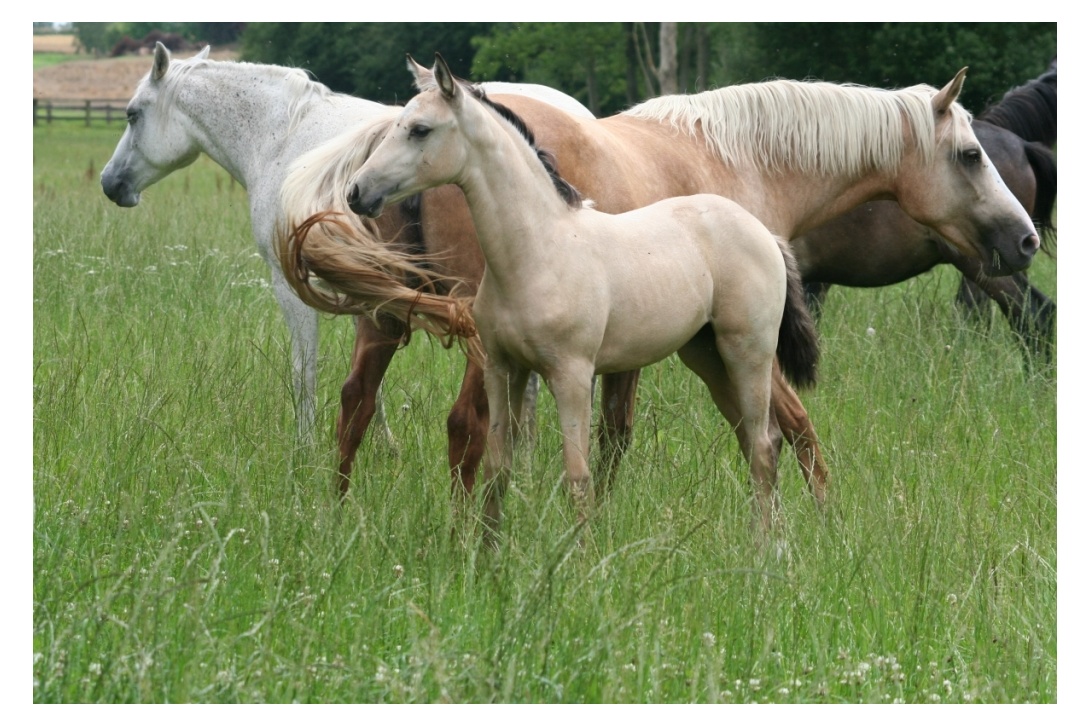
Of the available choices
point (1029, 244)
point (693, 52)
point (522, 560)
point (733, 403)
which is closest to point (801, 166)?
point (1029, 244)

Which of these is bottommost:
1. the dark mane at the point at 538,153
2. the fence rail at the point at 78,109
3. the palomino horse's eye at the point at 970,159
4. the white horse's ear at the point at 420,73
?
the fence rail at the point at 78,109

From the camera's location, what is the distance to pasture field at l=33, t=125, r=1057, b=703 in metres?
2.66

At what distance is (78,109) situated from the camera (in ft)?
115

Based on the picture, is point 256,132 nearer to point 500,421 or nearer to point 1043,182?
point 500,421

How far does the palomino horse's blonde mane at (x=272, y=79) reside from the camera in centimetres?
489

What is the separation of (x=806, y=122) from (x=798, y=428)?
1.35 meters

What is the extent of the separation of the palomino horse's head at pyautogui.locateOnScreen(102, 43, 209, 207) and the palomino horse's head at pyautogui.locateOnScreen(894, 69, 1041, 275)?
3220 mm

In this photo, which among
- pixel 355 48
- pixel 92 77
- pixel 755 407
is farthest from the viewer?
pixel 92 77

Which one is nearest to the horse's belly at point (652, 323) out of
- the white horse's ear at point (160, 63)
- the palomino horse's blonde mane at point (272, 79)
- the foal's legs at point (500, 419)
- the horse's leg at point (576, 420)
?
the horse's leg at point (576, 420)

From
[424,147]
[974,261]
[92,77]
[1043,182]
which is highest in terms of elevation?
[424,147]

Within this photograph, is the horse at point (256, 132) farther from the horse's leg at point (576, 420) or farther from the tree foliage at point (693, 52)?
the horse's leg at point (576, 420)

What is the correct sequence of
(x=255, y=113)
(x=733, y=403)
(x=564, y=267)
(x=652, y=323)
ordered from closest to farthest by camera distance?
(x=564, y=267)
(x=652, y=323)
(x=733, y=403)
(x=255, y=113)

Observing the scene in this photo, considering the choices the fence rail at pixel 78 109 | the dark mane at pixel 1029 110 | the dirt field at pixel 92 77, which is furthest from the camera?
the fence rail at pixel 78 109

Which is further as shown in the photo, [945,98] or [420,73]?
[945,98]
